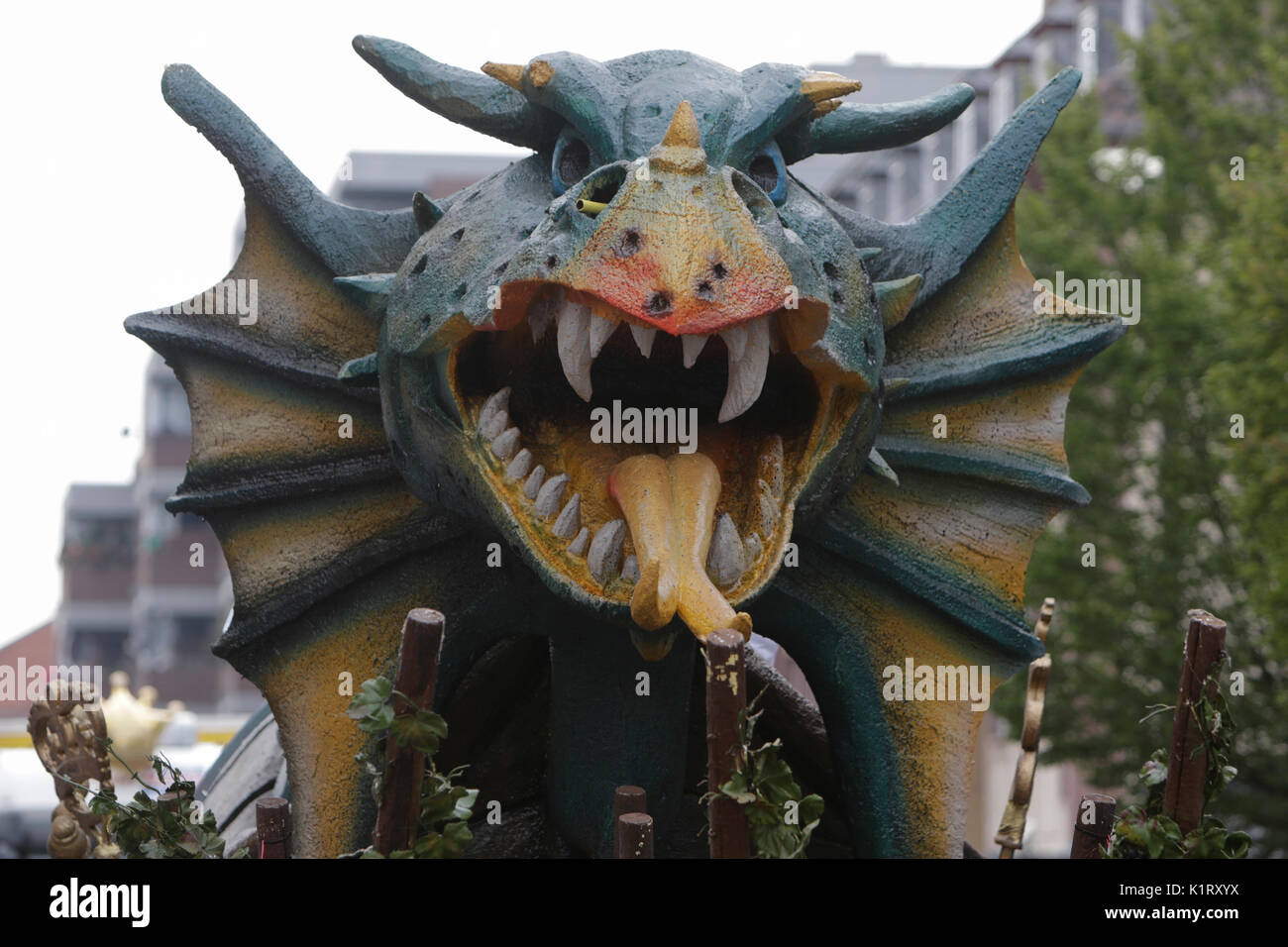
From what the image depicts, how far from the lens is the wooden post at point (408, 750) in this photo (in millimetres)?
2891

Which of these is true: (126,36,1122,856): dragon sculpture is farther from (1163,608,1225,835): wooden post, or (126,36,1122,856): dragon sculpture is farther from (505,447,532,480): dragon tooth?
(1163,608,1225,835): wooden post

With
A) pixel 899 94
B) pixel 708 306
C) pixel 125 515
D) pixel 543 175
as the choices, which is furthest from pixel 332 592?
pixel 125 515

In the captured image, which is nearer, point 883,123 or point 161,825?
point 161,825

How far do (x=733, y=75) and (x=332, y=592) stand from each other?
1525 mm

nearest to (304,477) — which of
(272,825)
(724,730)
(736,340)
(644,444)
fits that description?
(272,825)

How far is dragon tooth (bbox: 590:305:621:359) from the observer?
11.3 ft

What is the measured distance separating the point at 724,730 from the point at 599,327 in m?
0.91

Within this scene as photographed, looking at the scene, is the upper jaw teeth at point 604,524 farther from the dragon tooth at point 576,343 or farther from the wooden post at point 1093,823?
the wooden post at point 1093,823

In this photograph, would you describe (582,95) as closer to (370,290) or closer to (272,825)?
(370,290)

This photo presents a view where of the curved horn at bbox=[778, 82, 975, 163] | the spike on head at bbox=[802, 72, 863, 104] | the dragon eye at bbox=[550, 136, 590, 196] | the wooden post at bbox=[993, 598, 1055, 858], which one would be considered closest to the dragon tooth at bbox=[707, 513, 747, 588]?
the dragon eye at bbox=[550, 136, 590, 196]

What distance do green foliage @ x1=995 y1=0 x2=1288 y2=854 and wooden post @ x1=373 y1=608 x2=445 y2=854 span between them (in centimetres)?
1111

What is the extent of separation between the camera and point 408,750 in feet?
9.86

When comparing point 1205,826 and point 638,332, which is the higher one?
point 638,332

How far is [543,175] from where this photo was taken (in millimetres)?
4141
